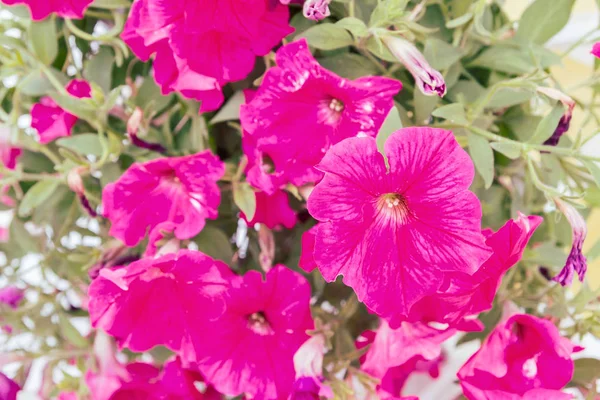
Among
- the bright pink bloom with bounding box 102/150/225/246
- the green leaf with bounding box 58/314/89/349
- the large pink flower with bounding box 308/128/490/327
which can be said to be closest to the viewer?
the large pink flower with bounding box 308/128/490/327

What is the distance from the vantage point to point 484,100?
1.32ft

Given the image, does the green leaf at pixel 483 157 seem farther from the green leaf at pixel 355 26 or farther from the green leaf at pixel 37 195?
the green leaf at pixel 37 195

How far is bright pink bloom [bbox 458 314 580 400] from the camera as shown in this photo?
40 centimetres

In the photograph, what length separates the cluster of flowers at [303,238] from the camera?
1.09 ft

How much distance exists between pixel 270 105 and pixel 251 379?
0.20 metres

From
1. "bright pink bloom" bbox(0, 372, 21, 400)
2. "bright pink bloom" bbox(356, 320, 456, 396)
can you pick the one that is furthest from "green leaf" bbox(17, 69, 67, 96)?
"bright pink bloom" bbox(356, 320, 456, 396)

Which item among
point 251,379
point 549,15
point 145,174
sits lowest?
point 251,379

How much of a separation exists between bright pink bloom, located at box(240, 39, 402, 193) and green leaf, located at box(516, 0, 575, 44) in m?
0.17

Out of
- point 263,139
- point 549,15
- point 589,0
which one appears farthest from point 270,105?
point 589,0

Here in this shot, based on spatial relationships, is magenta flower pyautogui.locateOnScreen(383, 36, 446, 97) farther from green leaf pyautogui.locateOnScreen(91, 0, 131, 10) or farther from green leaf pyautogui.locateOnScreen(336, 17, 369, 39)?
green leaf pyautogui.locateOnScreen(91, 0, 131, 10)

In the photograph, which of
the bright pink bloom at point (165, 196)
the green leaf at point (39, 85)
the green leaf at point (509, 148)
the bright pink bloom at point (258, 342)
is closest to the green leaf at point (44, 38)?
the green leaf at point (39, 85)

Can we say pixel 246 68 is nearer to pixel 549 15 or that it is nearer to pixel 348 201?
pixel 348 201

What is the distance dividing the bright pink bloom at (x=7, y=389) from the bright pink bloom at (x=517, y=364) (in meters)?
0.36

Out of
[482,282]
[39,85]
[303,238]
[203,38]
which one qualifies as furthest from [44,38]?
[482,282]
